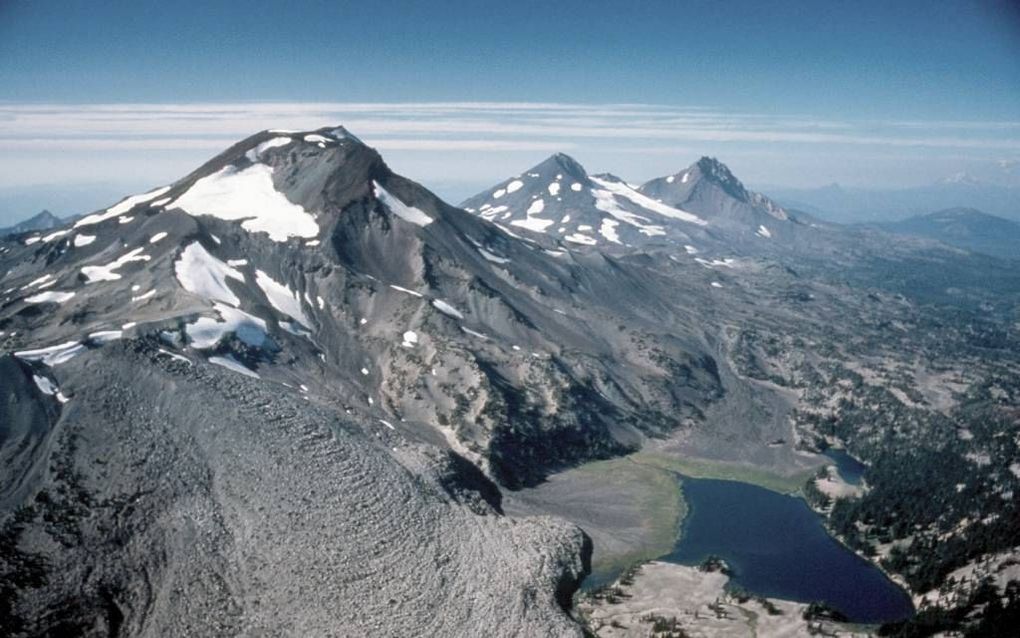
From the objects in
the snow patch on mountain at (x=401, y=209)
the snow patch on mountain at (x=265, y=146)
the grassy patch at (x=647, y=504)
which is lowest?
the grassy patch at (x=647, y=504)

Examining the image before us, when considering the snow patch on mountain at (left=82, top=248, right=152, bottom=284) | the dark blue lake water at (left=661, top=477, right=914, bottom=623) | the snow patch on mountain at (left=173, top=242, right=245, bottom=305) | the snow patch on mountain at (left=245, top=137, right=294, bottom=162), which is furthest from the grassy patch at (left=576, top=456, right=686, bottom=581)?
the snow patch on mountain at (left=245, top=137, right=294, bottom=162)

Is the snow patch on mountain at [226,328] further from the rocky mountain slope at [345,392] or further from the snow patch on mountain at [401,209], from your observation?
the snow patch on mountain at [401,209]

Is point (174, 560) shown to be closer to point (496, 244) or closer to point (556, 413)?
point (556, 413)

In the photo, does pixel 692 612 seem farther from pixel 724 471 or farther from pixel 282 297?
pixel 282 297

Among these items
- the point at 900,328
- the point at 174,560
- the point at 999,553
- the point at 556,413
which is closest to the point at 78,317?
the point at 174,560

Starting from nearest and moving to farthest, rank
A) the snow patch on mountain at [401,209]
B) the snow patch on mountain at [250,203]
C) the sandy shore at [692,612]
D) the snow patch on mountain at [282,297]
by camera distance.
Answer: the sandy shore at [692,612]
the snow patch on mountain at [282,297]
the snow patch on mountain at [250,203]
the snow patch on mountain at [401,209]

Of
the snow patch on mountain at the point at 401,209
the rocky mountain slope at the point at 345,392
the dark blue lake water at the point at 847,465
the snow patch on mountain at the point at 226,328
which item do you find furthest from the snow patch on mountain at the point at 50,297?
the dark blue lake water at the point at 847,465

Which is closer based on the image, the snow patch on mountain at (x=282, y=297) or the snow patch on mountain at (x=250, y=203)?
the snow patch on mountain at (x=282, y=297)

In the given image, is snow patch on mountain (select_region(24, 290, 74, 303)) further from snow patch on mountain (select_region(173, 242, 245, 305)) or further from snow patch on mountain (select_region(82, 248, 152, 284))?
snow patch on mountain (select_region(173, 242, 245, 305))
